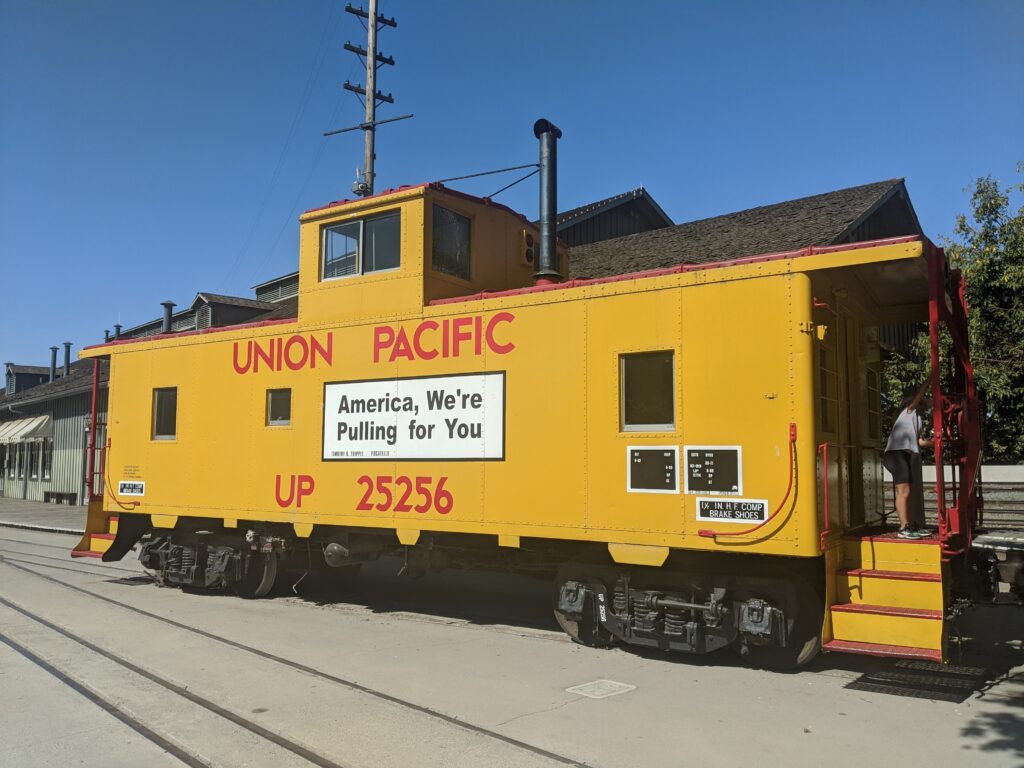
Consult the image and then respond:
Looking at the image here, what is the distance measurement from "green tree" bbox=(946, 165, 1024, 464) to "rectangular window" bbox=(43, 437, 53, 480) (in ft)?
108

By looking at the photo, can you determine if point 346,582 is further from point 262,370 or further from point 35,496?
point 35,496

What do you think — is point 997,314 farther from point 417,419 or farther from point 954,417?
point 417,419

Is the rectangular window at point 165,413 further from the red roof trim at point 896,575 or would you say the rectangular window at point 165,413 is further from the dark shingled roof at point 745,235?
the red roof trim at point 896,575

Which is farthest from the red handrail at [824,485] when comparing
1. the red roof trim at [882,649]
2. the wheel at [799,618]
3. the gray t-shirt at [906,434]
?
the gray t-shirt at [906,434]

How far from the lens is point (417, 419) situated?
27.6 ft

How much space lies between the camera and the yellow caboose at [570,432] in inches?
252

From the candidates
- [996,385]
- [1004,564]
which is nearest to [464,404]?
[1004,564]

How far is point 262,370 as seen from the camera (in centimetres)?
982

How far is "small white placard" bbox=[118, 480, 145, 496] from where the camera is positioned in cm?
1110

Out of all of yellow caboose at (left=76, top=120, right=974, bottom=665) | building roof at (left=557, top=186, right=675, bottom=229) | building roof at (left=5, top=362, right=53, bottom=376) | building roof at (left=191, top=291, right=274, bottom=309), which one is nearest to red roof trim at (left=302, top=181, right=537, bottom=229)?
yellow caboose at (left=76, top=120, right=974, bottom=665)

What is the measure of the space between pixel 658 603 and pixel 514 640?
72.1 inches

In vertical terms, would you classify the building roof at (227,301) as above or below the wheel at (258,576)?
above

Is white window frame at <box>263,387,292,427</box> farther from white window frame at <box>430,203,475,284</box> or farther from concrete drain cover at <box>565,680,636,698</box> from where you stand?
concrete drain cover at <box>565,680,636,698</box>

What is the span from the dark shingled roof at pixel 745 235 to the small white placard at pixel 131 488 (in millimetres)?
8864
